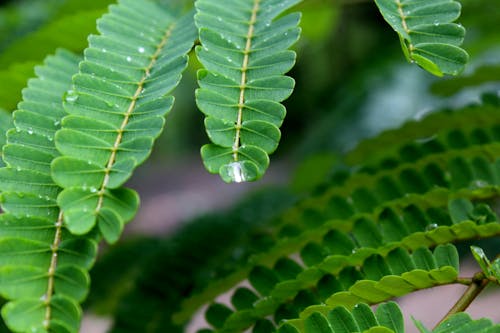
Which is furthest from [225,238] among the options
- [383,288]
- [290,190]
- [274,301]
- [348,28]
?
[348,28]

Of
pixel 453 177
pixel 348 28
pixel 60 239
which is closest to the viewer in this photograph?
pixel 60 239

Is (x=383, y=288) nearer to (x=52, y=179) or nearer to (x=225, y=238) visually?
(x=52, y=179)

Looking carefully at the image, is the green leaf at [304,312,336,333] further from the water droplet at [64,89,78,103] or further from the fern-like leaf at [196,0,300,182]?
the water droplet at [64,89,78,103]

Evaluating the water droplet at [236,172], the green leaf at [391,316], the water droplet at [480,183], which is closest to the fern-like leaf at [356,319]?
the green leaf at [391,316]

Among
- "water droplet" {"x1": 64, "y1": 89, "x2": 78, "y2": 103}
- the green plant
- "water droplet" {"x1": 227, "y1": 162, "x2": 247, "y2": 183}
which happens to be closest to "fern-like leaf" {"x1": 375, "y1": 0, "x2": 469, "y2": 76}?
the green plant

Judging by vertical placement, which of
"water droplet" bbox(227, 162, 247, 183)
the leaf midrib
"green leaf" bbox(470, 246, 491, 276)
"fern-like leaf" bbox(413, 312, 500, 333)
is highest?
the leaf midrib

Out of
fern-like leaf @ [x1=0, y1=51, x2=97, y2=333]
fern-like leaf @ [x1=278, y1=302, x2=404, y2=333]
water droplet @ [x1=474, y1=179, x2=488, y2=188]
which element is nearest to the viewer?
fern-like leaf @ [x1=0, y1=51, x2=97, y2=333]
